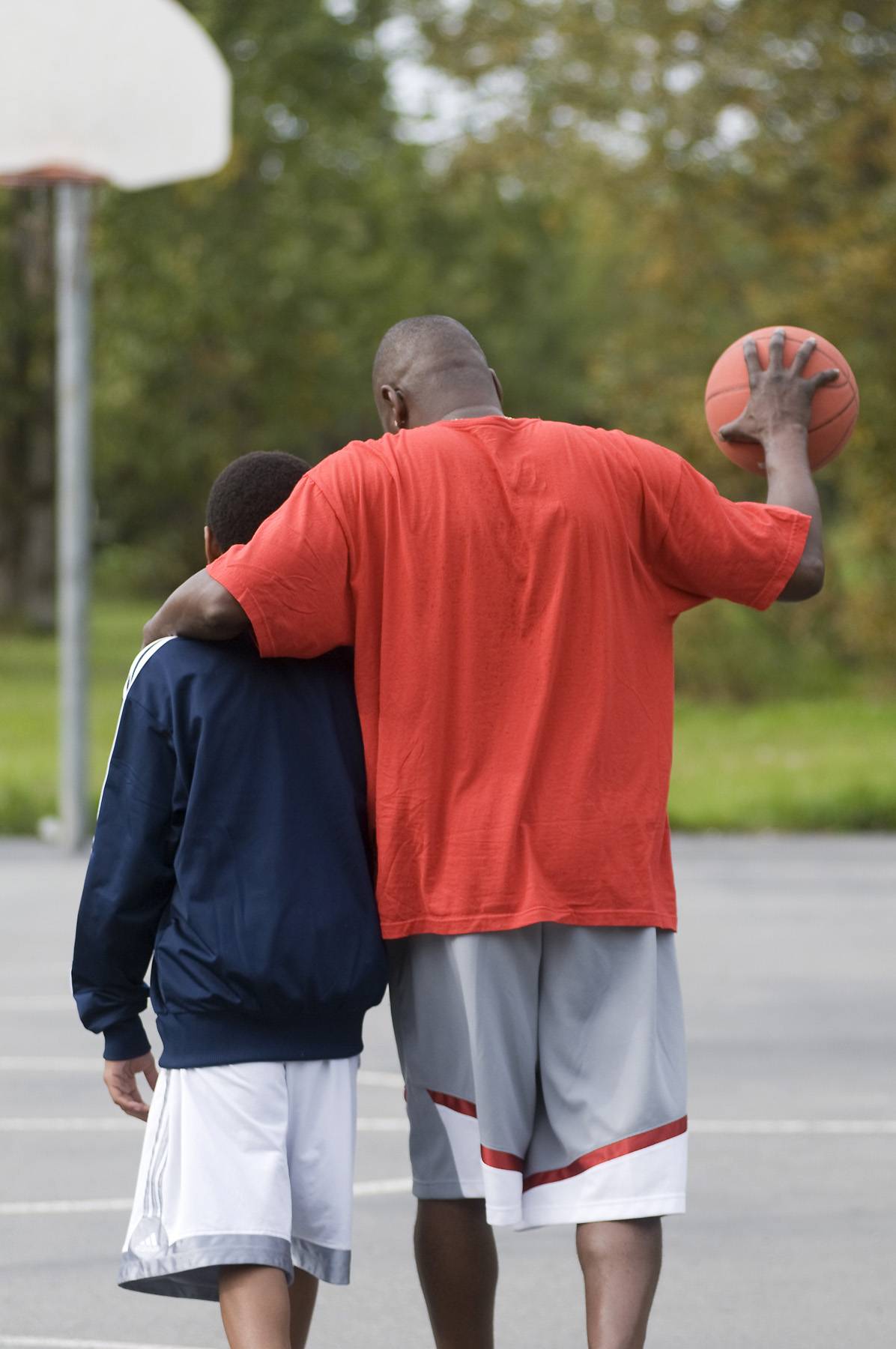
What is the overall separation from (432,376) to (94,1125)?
11.4ft

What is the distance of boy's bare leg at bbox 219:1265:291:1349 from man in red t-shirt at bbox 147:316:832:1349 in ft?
1.14

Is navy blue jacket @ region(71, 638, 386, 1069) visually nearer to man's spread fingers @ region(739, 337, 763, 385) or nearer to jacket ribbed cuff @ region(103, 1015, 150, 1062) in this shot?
jacket ribbed cuff @ region(103, 1015, 150, 1062)

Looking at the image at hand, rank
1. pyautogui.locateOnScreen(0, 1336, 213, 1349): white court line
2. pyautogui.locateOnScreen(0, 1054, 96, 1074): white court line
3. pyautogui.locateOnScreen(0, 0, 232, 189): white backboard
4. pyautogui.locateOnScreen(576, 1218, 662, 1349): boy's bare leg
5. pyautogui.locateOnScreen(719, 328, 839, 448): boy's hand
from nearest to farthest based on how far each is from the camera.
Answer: pyautogui.locateOnScreen(576, 1218, 662, 1349): boy's bare leg
pyautogui.locateOnScreen(719, 328, 839, 448): boy's hand
pyautogui.locateOnScreen(0, 1336, 213, 1349): white court line
pyautogui.locateOnScreen(0, 1054, 96, 1074): white court line
pyautogui.locateOnScreen(0, 0, 232, 189): white backboard

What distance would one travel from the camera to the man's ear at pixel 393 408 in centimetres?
351

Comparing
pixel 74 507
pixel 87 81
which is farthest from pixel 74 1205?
pixel 87 81

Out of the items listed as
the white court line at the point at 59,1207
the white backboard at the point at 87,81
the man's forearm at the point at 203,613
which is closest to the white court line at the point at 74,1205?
the white court line at the point at 59,1207

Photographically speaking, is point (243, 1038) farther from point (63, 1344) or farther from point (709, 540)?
point (63, 1344)

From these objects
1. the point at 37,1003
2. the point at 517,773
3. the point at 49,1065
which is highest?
the point at 517,773

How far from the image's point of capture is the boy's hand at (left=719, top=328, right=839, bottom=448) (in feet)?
12.3

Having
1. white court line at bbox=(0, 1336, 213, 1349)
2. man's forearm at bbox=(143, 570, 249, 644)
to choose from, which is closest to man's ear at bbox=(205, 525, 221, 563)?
man's forearm at bbox=(143, 570, 249, 644)

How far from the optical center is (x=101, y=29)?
1167 cm

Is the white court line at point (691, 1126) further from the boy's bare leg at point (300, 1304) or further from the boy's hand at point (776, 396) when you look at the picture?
the boy's hand at point (776, 396)

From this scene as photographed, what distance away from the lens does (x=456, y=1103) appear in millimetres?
3365

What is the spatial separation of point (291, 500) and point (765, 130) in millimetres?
21119
